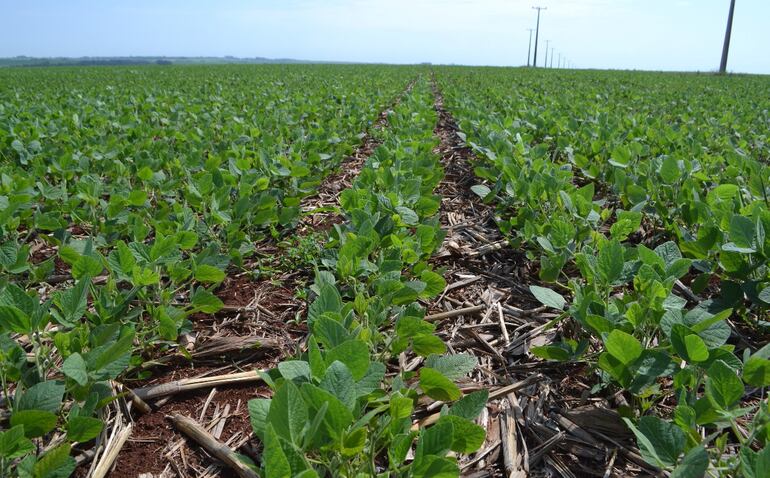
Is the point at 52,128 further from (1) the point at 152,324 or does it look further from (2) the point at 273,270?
(1) the point at 152,324

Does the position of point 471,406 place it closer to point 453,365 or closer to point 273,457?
point 453,365

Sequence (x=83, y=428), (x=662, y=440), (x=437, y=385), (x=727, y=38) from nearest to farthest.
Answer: (x=662, y=440)
(x=83, y=428)
(x=437, y=385)
(x=727, y=38)

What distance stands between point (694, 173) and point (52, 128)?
5.31m

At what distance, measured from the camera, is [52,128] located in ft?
16.5

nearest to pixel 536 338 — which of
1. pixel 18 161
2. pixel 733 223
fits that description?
pixel 733 223

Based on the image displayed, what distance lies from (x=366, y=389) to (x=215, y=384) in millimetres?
747

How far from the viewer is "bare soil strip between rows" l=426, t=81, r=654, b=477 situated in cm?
148

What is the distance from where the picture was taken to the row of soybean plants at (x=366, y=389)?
1.08 metres

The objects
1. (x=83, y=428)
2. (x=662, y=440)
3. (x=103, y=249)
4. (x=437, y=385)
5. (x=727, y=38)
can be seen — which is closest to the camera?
(x=662, y=440)

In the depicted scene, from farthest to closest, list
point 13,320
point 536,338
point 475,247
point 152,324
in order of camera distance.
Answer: point 475,247
point 536,338
point 152,324
point 13,320

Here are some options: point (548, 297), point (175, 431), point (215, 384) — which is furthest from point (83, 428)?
point (548, 297)

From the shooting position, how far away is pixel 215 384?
1.79 meters

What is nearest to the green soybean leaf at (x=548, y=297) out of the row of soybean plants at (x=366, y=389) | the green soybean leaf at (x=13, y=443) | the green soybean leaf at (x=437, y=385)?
the row of soybean plants at (x=366, y=389)

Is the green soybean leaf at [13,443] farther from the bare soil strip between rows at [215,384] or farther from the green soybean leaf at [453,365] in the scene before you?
the green soybean leaf at [453,365]
